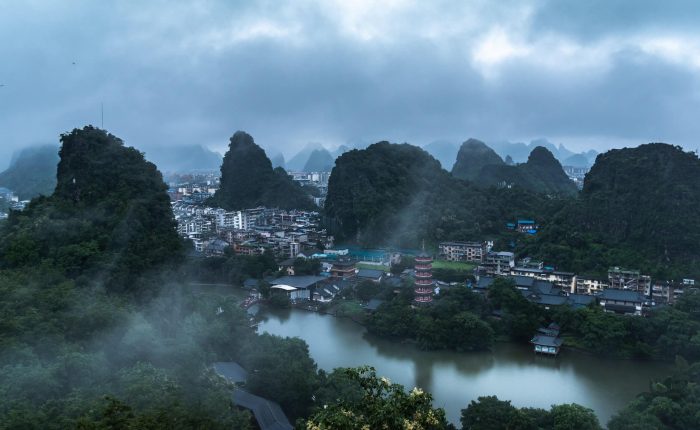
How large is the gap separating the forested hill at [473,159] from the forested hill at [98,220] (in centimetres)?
2875

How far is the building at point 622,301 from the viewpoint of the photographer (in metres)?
11.7

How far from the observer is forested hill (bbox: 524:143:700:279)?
14.0 m

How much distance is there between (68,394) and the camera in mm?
4934

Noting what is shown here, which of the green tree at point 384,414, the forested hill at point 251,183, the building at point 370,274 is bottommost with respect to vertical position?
the building at point 370,274

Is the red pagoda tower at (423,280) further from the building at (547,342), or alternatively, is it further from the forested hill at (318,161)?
the forested hill at (318,161)

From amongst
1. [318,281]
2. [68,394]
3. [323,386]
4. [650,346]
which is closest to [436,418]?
[68,394]

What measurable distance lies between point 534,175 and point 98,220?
28.5 meters

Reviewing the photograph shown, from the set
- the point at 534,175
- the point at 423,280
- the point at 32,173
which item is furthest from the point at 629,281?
the point at 32,173

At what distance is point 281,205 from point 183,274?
20099 millimetres

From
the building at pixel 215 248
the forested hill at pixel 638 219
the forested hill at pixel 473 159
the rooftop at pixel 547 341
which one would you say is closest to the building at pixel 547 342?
the rooftop at pixel 547 341

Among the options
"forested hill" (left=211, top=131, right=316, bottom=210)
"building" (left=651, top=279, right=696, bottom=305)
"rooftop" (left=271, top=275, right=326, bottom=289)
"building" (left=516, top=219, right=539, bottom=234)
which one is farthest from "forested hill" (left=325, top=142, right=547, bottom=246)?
"building" (left=651, top=279, right=696, bottom=305)

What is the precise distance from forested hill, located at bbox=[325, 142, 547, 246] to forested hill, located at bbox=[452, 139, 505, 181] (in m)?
13.0

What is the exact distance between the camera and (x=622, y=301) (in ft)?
39.1

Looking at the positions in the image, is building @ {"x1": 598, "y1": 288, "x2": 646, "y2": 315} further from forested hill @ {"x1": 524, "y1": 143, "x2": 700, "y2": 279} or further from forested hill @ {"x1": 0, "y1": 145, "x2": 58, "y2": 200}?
forested hill @ {"x1": 0, "y1": 145, "x2": 58, "y2": 200}
